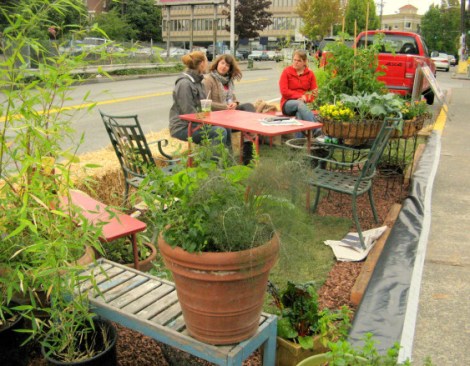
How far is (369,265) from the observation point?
3.83 m

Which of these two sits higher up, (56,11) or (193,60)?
(56,11)

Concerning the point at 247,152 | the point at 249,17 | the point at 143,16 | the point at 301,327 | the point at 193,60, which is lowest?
the point at 247,152

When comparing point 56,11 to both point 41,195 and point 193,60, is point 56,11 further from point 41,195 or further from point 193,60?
point 193,60

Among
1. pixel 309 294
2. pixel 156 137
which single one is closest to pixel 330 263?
pixel 309 294

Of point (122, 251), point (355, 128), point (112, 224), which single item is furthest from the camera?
point (355, 128)

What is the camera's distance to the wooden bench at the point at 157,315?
7.07ft

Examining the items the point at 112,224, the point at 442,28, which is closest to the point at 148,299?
the point at 112,224

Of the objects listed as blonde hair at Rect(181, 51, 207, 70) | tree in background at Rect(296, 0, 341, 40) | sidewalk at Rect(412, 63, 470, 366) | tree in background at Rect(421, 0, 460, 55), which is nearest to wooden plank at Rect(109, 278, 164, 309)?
sidewalk at Rect(412, 63, 470, 366)

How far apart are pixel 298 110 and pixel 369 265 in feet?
13.6

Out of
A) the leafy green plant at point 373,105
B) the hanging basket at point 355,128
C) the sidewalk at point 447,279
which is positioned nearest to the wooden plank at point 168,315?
the sidewalk at point 447,279

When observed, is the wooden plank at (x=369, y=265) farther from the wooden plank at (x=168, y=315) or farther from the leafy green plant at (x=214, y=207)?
the leafy green plant at (x=214, y=207)

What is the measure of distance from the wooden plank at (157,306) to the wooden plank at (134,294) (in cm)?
10

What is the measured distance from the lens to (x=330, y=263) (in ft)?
13.4

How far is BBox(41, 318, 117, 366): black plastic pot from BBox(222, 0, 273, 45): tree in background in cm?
5950
